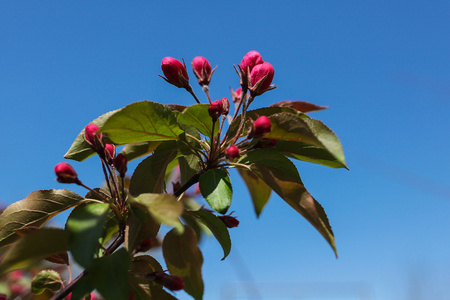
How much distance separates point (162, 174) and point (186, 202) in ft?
2.16

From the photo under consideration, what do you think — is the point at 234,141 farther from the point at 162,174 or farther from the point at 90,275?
the point at 90,275

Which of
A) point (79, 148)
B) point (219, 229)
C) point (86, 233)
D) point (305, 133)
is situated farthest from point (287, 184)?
point (79, 148)

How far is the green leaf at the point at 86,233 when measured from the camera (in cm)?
81

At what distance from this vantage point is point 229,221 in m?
1.22

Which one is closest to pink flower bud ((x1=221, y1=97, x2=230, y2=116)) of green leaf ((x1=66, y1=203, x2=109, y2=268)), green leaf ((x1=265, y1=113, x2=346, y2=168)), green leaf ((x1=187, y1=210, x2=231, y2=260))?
green leaf ((x1=265, y1=113, x2=346, y2=168))

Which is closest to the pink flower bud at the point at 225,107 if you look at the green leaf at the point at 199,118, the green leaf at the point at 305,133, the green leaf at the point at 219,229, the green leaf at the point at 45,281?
the green leaf at the point at 199,118

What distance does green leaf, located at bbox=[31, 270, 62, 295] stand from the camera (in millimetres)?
1165

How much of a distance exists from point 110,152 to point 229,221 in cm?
39

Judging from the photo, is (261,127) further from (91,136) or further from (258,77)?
(91,136)

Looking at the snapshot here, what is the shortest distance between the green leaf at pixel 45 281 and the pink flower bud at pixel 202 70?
27.1 inches

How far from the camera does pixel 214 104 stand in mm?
1077

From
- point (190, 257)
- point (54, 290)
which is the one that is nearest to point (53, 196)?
point (54, 290)

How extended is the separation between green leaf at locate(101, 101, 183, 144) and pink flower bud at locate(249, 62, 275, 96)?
0.77 ft

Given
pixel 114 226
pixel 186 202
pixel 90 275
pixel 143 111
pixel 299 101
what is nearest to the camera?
pixel 90 275
